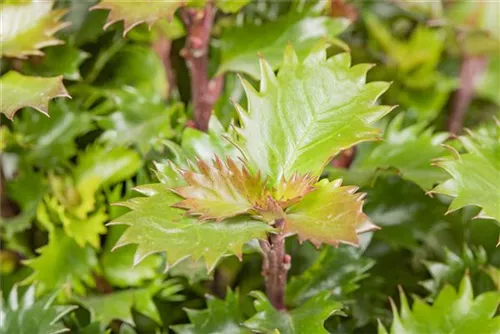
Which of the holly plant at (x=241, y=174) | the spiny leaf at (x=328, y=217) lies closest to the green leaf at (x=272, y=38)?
the holly plant at (x=241, y=174)

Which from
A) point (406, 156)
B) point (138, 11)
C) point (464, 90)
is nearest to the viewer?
point (138, 11)

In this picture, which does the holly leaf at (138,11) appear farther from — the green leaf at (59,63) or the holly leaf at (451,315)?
the holly leaf at (451,315)

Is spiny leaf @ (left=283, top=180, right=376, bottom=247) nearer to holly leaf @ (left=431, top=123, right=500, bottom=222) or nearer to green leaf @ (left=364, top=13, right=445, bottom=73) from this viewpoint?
holly leaf @ (left=431, top=123, right=500, bottom=222)

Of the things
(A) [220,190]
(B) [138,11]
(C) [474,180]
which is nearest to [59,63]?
(B) [138,11]

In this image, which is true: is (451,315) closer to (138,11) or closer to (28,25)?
(138,11)

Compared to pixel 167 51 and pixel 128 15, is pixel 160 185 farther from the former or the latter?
pixel 167 51

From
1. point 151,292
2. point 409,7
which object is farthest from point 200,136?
point 409,7

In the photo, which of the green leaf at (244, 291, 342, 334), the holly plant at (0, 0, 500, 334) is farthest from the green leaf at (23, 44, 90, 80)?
the green leaf at (244, 291, 342, 334)
